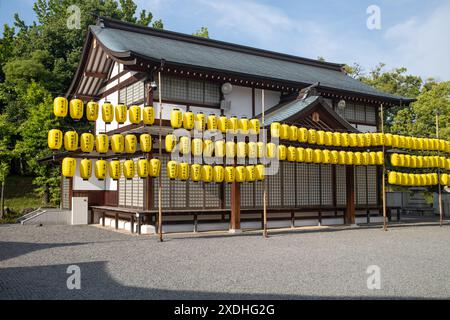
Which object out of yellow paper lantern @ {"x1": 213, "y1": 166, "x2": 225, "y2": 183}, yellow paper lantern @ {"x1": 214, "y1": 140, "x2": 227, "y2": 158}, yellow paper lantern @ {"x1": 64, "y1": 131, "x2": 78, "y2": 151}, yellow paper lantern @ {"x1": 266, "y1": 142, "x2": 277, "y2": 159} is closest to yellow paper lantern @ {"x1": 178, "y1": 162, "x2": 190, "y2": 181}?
yellow paper lantern @ {"x1": 213, "y1": 166, "x2": 225, "y2": 183}

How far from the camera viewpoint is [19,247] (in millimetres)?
13305

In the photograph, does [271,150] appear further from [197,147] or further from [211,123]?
[197,147]

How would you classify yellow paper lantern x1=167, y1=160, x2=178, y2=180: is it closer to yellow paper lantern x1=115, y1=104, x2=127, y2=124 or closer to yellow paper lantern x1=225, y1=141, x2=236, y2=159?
yellow paper lantern x1=225, y1=141, x2=236, y2=159

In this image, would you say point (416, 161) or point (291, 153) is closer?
point (291, 153)

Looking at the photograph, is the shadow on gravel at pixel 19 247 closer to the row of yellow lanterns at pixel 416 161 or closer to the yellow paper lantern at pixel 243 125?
the yellow paper lantern at pixel 243 125

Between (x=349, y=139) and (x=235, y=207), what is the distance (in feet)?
21.3

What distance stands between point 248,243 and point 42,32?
112ft

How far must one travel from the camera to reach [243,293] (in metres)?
7.50

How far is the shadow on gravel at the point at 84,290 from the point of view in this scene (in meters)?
7.24

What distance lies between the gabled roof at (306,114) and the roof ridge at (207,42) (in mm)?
6894

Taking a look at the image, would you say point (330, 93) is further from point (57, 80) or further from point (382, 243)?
point (57, 80)

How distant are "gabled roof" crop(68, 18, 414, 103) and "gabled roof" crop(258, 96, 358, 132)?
1707 millimetres

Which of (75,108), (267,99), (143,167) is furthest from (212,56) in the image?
(143,167)

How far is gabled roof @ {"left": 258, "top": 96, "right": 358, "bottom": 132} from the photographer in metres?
18.4
